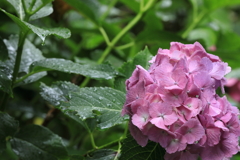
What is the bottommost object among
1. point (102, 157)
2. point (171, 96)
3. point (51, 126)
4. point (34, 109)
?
point (51, 126)

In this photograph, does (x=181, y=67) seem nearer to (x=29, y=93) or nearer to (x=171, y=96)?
(x=171, y=96)

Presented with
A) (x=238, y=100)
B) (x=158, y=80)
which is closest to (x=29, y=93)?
(x=158, y=80)

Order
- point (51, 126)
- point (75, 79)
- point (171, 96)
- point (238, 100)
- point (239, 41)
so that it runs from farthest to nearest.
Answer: point (238, 100)
point (239, 41)
point (51, 126)
point (75, 79)
point (171, 96)

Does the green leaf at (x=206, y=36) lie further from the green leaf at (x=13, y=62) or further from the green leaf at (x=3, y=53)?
the green leaf at (x=3, y=53)

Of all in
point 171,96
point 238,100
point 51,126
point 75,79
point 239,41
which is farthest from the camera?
point 238,100

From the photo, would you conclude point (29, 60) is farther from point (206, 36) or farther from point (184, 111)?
point (206, 36)

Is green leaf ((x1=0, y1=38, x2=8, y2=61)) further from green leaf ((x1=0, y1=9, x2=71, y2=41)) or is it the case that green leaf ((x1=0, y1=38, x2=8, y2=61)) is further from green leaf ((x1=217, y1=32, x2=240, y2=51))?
green leaf ((x1=217, y1=32, x2=240, y2=51))

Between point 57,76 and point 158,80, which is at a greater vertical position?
point 158,80
